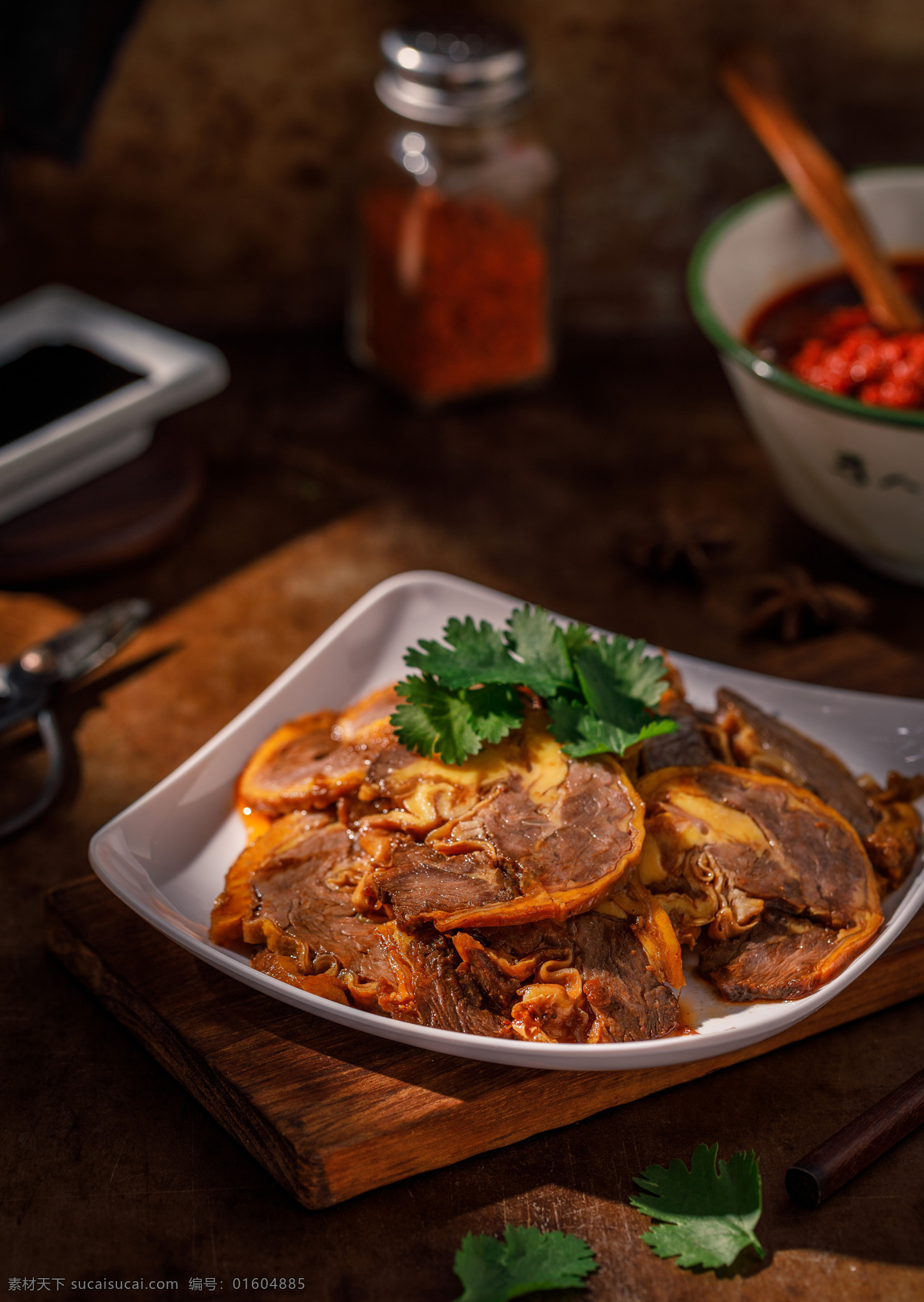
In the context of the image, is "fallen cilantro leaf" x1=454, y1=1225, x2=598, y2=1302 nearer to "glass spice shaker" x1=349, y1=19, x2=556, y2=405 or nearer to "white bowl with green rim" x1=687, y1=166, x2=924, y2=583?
"white bowl with green rim" x1=687, y1=166, x2=924, y2=583

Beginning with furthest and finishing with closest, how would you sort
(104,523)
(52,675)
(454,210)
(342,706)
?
(454,210), (104,523), (52,675), (342,706)

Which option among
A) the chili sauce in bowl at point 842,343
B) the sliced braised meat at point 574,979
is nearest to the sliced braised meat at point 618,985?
the sliced braised meat at point 574,979

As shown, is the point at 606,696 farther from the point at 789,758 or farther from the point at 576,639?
the point at 789,758

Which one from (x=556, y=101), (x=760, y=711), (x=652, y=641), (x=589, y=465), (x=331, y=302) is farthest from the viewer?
(x=331, y=302)

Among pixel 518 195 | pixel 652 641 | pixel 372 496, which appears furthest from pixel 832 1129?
pixel 518 195

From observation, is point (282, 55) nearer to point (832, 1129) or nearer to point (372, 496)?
point (372, 496)

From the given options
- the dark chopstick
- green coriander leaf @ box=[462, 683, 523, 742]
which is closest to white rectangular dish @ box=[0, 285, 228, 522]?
green coriander leaf @ box=[462, 683, 523, 742]

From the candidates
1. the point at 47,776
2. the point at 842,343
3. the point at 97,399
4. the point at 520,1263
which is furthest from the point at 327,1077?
the point at 842,343
